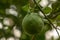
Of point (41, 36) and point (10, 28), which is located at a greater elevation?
point (10, 28)

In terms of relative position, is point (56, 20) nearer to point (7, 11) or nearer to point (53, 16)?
point (53, 16)

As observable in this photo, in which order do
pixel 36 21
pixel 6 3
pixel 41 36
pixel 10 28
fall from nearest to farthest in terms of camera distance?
pixel 36 21, pixel 41 36, pixel 10 28, pixel 6 3

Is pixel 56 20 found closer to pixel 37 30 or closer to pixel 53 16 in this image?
pixel 53 16

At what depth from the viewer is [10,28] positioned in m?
1.61

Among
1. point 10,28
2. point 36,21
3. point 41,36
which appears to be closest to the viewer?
point 36,21

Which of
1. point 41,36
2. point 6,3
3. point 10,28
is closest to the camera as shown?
point 41,36

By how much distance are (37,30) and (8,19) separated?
1225mm

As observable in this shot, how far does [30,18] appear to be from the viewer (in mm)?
957

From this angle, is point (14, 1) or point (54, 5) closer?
point (54, 5)

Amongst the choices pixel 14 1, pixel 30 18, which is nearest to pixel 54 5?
pixel 30 18

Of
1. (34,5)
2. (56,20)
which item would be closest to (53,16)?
(56,20)

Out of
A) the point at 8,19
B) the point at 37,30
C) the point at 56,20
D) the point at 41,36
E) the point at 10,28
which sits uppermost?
the point at 8,19

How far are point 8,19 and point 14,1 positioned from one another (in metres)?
0.19

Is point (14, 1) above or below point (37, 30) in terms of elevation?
above
